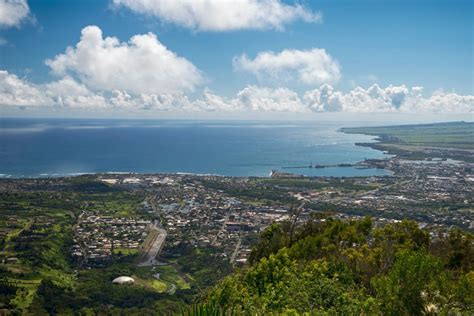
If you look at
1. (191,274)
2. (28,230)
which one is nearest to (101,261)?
(191,274)

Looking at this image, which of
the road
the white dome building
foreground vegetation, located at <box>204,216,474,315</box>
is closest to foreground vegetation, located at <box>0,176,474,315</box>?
foreground vegetation, located at <box>204,216,474,315</box>

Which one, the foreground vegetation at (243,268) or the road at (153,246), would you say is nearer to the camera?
the foreground vegetation at (243,268)

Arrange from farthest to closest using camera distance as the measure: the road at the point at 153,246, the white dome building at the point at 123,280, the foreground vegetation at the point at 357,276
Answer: the road at the point at 153,246 < the white dome building at the point at 123,280 < the foreground vegetation at the point at 357,276

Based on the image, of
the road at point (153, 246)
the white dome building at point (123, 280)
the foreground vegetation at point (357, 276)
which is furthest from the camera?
the road at point (153, 246)

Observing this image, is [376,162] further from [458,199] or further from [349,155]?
[458,199]

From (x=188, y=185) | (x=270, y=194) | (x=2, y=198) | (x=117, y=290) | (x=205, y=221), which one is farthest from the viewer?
(x=188, y=185)

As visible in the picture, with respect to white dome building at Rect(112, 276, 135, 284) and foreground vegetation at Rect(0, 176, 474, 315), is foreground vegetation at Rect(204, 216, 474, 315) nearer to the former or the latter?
foreground vegetation at Rect(0, 176, 474, 315)

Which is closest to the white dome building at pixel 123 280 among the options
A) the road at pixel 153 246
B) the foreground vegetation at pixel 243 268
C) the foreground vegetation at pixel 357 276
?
the foreground vegetation at pixel 243 268

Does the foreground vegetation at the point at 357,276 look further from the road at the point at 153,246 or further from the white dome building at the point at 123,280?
the road at the point at 153,246
